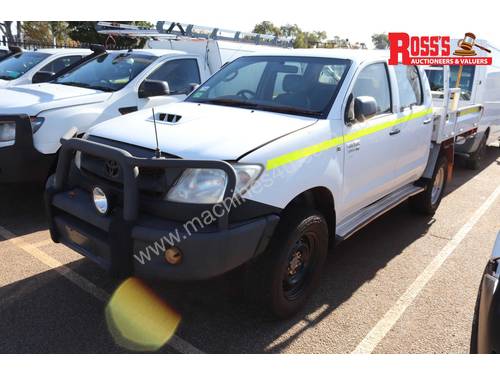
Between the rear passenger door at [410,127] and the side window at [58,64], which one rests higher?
the side window at [58,64]

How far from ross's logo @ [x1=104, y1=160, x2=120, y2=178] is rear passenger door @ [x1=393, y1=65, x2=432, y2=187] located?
2.67 meters

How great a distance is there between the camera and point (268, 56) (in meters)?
4.23

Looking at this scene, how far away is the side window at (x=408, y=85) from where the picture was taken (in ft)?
14.7

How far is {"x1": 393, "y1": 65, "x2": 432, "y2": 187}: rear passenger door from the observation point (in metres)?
4.39

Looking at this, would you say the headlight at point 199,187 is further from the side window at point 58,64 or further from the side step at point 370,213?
the side window at point 58,64

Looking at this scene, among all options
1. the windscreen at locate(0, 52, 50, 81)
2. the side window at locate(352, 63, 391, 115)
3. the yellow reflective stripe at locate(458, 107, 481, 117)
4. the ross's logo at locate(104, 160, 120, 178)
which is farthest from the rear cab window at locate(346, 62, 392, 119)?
the windscreen at locate(0, 52, 50, 81)

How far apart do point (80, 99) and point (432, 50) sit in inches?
223

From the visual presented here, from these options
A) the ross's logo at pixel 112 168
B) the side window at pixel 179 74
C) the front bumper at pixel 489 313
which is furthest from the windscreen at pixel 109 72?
the front bumper at pixel 489 313

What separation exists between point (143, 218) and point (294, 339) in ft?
4.33

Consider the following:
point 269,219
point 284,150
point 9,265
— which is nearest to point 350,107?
point 284,150

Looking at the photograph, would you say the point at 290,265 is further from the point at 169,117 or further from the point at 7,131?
the point at 7,131

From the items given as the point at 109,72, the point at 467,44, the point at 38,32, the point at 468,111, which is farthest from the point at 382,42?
the point at 38,32

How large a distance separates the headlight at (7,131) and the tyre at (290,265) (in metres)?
3.22

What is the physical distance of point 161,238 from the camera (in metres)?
2.51
